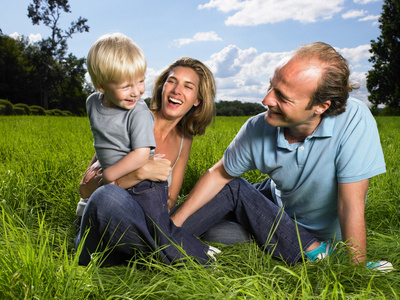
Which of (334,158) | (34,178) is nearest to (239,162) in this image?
(334,158)

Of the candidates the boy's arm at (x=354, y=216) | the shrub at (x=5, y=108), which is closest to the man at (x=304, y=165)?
the boy's arm at (x=354, y=216)

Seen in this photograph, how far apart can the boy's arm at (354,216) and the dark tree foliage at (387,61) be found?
97.3 ft

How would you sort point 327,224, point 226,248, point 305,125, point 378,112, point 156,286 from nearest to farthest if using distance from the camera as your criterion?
1. point 156,286
2. point 305,125
3. point 327,224
4. point 226,248
5. point 378,112

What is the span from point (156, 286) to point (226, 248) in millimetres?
868

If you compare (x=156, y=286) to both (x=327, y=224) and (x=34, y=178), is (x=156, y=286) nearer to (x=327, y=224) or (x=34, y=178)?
(x=327, y=224)

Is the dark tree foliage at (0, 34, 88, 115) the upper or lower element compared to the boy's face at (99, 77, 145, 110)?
upper

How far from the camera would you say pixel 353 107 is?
219 centimetres

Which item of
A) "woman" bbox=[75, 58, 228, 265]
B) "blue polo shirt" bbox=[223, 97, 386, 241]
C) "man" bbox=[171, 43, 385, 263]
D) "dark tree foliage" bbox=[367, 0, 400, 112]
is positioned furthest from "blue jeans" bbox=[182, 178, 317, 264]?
"dark tree foliage" bbox=[367, 0, 400, 112]

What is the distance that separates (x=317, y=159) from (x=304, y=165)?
0.33ft

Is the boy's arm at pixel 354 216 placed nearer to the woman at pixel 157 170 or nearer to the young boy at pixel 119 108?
the woman at pixel 157 170

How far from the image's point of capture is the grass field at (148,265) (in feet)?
5.31

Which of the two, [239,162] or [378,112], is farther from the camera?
[378,112]

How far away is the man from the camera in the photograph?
2100mm

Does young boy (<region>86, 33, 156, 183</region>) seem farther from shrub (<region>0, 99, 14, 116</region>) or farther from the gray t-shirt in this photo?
shrub (<region>0, 99, 14, 116</region>)
